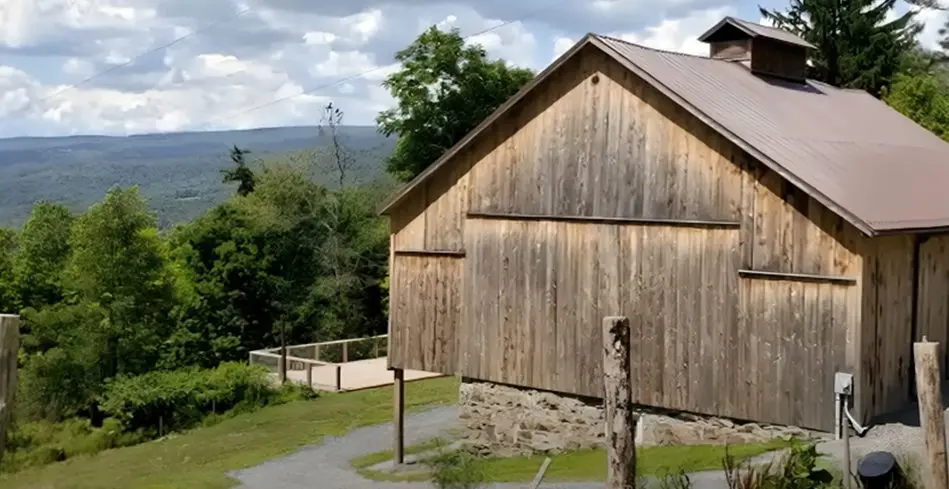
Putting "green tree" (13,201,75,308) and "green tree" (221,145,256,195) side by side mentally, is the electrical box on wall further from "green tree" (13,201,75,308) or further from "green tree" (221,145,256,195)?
"green tree" (221,145,256,195)

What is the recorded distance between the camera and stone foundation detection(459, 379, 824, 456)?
68.0 feet

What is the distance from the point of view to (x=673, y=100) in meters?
20.6

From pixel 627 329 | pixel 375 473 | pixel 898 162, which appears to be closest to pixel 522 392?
pixel 375 473

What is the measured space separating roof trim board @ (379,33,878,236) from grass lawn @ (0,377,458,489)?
7743 mm

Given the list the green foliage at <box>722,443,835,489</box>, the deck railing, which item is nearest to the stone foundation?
the green foliage at <box>722,443,835,489</box>

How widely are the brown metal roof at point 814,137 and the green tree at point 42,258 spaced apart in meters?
34.9

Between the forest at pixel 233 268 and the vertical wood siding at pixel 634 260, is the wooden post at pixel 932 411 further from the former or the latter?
the forest at pixel 233 268

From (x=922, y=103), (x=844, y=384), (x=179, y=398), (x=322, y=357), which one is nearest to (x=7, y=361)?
(x=844, y=384)

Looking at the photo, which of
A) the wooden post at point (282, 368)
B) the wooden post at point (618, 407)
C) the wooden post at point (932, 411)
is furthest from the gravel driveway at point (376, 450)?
the wooden post at point (282, 368)

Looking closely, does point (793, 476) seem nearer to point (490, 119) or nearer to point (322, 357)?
point (490, 119)

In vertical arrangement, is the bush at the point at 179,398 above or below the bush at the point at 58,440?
above

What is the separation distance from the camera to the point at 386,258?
5644 centimetres

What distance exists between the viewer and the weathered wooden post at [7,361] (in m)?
11.6

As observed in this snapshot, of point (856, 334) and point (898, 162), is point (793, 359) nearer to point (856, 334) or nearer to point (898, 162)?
point (856, 334)
